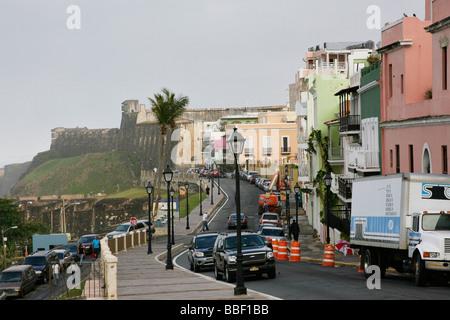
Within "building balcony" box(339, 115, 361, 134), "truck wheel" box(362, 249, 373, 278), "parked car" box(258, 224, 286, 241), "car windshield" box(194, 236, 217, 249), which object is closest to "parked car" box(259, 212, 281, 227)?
"parked car" box(258, 224, 286, 241)

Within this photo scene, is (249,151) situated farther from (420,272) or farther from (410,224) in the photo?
(420,272)

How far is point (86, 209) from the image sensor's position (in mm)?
142000

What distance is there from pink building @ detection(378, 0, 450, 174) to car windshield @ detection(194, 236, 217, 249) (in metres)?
9.79

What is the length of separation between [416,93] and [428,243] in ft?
50.1

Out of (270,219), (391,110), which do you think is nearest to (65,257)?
(270,219)

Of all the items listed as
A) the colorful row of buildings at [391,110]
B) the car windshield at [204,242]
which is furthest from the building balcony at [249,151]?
the car windshield at [204,242]

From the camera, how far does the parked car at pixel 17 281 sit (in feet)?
116

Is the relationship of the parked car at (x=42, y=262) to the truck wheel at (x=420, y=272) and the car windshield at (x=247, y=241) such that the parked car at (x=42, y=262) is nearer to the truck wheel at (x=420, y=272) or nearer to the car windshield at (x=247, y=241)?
the car windshield at (x=247, y=241)

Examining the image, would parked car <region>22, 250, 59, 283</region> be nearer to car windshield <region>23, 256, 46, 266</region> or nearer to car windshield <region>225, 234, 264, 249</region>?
car windshield <region>23, 256, 46, 266</region>

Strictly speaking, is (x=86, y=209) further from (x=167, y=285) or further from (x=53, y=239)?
(x=167, y=285)

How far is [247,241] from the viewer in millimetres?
25266

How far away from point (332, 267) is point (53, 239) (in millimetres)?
50114

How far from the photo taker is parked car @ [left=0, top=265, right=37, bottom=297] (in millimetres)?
35406
